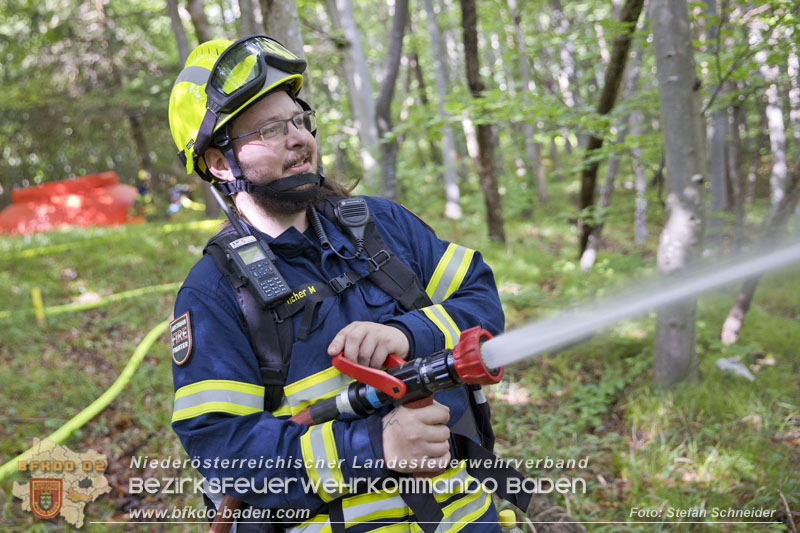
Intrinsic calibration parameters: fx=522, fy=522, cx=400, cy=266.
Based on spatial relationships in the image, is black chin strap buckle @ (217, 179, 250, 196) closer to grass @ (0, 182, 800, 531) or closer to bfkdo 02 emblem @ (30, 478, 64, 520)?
grass @ (0, 182, 800, 531)

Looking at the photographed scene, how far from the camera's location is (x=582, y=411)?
460 cm

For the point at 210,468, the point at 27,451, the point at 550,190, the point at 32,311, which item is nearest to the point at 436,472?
the point at 210,468

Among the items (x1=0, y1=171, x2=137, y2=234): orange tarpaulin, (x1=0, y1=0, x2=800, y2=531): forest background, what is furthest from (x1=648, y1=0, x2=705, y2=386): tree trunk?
(x1=0, y1=171, x2=137, y2=234): orange tarpaulin

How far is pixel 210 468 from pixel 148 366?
5024mm

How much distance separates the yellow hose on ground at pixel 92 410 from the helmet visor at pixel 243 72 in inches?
164

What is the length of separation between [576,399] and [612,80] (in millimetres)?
3643

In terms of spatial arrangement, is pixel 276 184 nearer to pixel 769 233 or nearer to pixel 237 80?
pixel 237 80

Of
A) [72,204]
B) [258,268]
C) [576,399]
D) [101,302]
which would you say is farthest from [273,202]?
[72,204]

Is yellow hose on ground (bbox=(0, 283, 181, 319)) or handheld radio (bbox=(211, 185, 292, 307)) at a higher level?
handheld radio (bbox=(211, 185, 292, 307))

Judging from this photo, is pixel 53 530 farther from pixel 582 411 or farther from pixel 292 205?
pixel 582 411

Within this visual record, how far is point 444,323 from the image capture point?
198 cm

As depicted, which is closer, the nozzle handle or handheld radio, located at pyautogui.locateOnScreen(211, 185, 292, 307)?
the nozzle handle

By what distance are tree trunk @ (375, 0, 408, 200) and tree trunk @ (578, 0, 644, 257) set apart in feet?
8.42

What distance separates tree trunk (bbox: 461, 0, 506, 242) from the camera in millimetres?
7547
